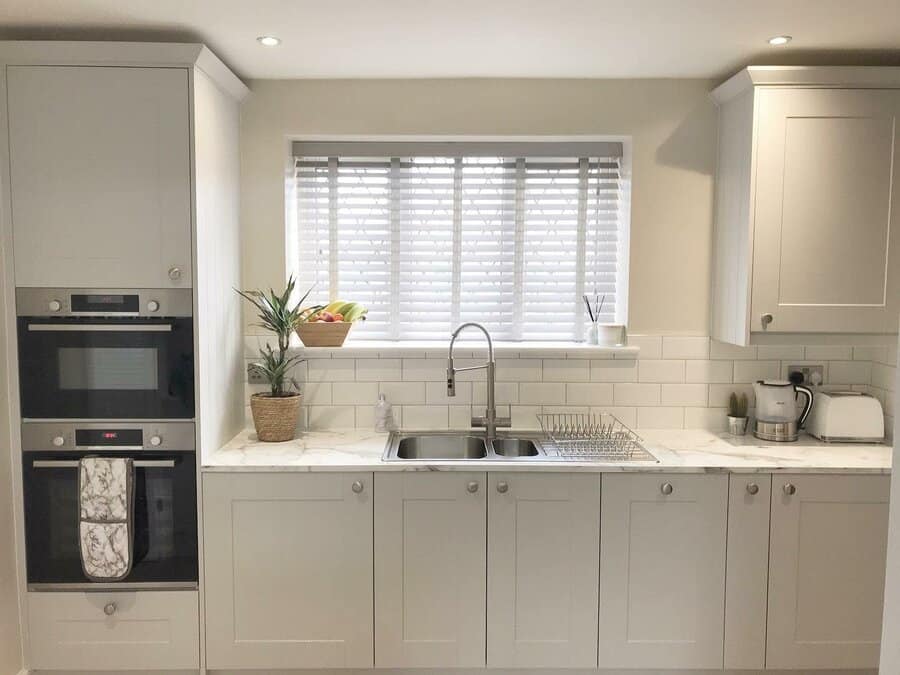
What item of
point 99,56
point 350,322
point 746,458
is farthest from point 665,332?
point 99,56

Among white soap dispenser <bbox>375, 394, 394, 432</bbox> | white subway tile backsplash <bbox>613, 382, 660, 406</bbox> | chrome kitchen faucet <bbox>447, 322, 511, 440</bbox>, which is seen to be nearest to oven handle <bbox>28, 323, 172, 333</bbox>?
white soap dispenser <bbox>375, 394, 394, 432</bbox>

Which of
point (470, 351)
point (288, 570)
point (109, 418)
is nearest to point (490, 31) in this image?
point (470, 351)

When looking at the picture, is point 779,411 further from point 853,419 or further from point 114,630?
point 114,630

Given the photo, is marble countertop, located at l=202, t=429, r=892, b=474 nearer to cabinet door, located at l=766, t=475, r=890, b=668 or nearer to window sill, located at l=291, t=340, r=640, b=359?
cabinet door, located at l=766, t=475, r=890, b=668

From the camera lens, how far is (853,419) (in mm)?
2623

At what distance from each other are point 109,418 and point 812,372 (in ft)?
9.05

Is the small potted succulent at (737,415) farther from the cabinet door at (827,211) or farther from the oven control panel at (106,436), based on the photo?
the oven control panel at (106,436)

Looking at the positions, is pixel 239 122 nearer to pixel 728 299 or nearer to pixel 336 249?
pixel 336 249

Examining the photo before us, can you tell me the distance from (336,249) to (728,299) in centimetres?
166

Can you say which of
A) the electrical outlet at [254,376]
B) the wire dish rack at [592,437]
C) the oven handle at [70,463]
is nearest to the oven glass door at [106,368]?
the oven handle at [70,463]

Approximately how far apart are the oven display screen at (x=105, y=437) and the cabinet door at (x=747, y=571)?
82.4 inches

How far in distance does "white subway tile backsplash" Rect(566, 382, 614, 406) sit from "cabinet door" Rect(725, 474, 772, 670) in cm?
67

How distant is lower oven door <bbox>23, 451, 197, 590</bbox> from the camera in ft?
7.68

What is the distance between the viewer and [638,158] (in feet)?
9.21
